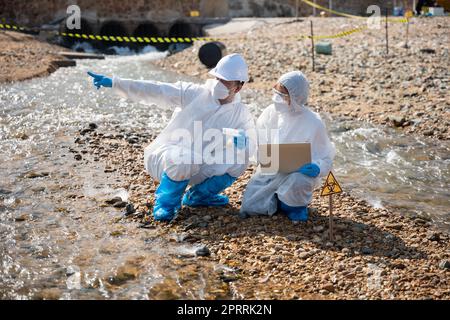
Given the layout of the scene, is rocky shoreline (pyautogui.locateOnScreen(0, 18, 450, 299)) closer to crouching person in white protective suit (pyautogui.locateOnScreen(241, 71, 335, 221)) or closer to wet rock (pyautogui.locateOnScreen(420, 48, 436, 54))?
crouching person in white protective suit (pyautogui.locateOnScreen(241, 71, 335, 221))

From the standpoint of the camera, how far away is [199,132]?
5.29 meters

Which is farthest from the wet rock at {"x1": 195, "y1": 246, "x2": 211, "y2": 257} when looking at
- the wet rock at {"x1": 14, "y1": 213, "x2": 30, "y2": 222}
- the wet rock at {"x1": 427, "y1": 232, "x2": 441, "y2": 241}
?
the wet rock at {"x1": 427, "y1": 232, "x2": 441, "y2": 241}

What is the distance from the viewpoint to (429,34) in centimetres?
1675

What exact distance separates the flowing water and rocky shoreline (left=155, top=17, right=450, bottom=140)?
0.74m

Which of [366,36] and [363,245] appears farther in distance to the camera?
[366,36]

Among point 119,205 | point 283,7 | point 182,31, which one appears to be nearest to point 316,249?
point 119,205

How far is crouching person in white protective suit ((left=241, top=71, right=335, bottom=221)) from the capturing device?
5066 millimetres

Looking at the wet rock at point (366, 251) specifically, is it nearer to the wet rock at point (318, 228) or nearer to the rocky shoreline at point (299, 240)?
the rocky shoreline at point (299, 240)

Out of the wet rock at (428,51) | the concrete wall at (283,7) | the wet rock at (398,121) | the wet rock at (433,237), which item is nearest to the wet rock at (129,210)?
the wet rock at (433,237)

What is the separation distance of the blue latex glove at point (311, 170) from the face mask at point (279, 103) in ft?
1.77

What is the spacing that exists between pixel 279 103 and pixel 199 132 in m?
0.75

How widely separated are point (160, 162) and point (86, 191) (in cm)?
124
